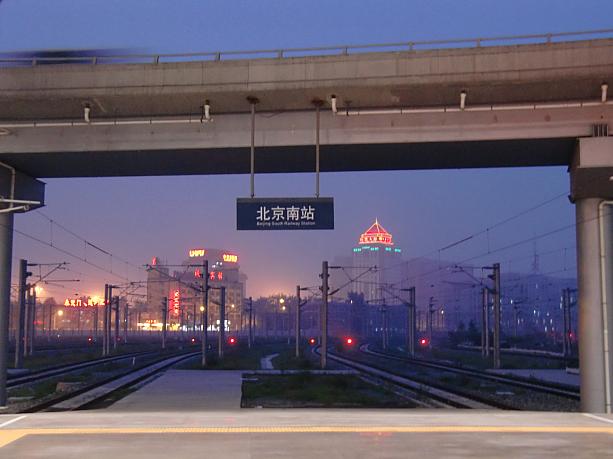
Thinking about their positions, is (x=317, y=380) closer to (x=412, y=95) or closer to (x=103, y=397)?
(x=103, y=397)

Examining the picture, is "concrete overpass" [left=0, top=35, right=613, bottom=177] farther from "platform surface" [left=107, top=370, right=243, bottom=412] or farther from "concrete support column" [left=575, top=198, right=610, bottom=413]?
"platform surface" [left=107, top=370, right=243, bottom=412]

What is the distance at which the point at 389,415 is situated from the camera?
1795cm

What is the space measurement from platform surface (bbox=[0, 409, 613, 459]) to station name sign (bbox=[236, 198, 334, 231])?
4557 millimetres

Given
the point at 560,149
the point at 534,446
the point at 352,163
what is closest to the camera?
the point at 534,446

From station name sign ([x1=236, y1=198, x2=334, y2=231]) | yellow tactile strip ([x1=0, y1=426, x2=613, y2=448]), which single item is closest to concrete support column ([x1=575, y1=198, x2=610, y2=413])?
yellow tactile strip ([x1=0, y1=426, x2=613, y2=448])

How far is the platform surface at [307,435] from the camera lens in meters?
12.2

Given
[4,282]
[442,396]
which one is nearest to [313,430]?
[4,282]

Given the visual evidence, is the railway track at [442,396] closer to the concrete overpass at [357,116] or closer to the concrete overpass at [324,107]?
the concrete overpass at [357,116]

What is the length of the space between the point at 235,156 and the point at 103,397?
14305 millimetres

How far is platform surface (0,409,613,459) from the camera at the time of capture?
12.2m

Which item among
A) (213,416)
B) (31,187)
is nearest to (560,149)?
(213,416)

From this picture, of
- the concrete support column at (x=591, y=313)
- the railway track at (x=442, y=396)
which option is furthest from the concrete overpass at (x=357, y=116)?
the railway track at (x=442, y=396)

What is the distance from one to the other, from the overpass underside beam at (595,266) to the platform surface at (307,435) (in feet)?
6.47

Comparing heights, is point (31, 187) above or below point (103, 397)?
A: above
